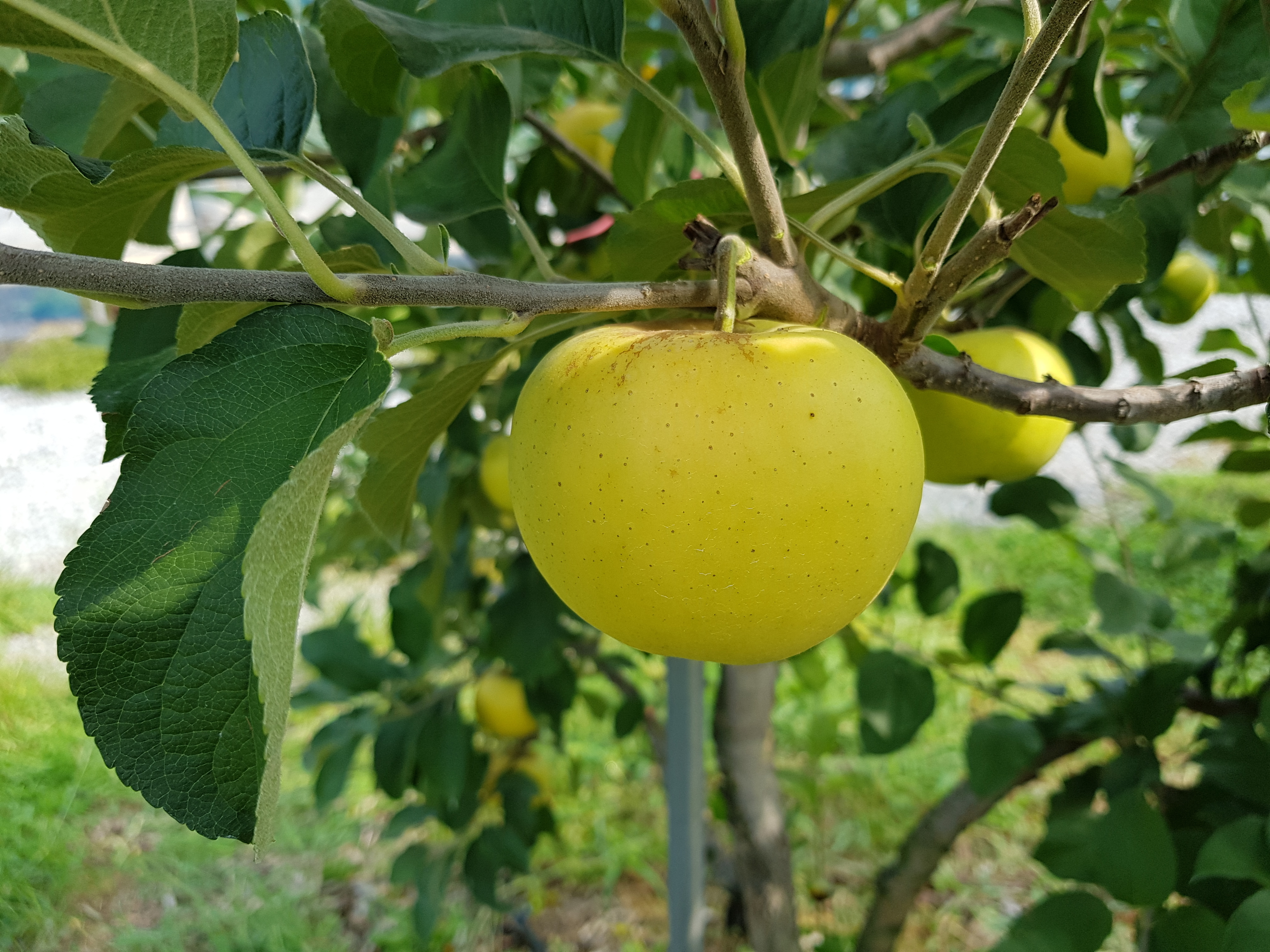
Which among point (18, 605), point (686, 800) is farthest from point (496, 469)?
point (18, 605)

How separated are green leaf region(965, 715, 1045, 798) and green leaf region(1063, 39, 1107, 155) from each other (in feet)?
1.78

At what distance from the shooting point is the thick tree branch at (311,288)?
244mm

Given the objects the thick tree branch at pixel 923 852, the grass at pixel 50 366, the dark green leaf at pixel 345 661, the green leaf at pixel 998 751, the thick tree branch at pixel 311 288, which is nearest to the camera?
the thick tree branch at pixel 311 288

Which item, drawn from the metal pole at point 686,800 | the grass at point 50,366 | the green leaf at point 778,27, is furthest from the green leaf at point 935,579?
the grass at point 50,366

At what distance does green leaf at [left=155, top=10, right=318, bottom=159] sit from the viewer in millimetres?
394

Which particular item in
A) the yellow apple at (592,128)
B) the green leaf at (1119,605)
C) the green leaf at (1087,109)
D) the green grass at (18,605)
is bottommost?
the green grass at (18,605)

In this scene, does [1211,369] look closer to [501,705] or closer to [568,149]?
[568,149]

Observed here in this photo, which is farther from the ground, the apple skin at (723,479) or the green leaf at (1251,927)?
the apple skin at (723,479)

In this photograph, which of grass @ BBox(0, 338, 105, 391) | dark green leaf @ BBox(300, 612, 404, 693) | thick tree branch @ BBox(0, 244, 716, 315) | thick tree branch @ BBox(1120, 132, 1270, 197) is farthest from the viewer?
grass @ BBox(0, 338, 105, 391)

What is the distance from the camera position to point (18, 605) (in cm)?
99

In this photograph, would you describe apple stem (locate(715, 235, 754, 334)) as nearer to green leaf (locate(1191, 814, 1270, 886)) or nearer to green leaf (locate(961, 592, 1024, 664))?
green leaf (locate(1191, 814, 1270, 886))

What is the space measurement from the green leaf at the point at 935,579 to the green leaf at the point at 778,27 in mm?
584

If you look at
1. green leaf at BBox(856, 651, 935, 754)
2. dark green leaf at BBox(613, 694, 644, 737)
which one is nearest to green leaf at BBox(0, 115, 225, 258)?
green leaf at BBox(856, 651, 935, 754)

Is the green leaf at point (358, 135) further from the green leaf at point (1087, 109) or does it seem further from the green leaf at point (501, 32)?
the green leaf at point (1087, 109)
